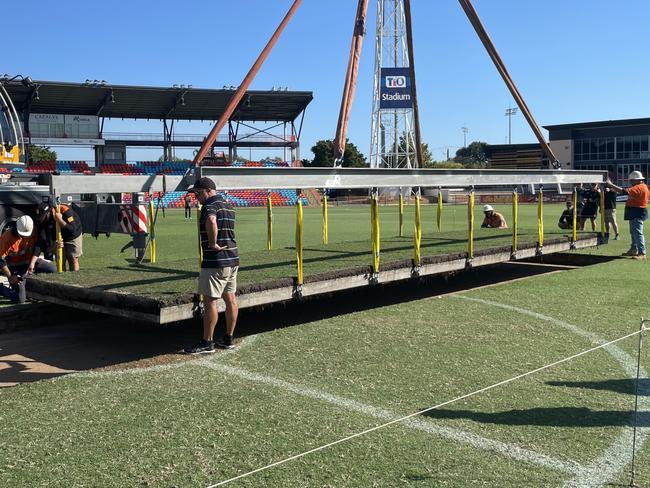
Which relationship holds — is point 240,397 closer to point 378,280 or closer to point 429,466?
point 429,466

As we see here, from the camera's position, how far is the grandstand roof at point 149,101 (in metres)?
57.9

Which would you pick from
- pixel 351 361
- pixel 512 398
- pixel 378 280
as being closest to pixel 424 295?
pixel 378 280

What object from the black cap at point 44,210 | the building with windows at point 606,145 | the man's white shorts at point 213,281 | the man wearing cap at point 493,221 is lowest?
the man's white shorts at point 213,281

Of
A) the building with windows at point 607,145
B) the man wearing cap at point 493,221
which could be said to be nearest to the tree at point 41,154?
the building with windows at point 607,145

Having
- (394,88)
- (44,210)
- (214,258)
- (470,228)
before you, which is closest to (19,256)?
(44,210)

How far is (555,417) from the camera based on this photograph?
4602 millimetres

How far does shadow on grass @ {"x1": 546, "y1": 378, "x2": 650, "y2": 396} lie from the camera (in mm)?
5215

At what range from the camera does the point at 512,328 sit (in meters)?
7.50

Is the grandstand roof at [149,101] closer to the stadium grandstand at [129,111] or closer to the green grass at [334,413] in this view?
the stadium grandstand at [129,111]

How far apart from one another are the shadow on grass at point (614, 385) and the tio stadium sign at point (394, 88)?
2128 inches

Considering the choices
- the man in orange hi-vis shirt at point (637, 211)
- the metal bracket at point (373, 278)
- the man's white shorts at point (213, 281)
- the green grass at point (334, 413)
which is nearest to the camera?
the green grass at point (334, 413)

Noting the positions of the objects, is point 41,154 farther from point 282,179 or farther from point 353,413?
point 353,413

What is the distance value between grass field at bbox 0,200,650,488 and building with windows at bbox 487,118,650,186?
74387mm

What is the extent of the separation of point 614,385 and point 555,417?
1.04m
